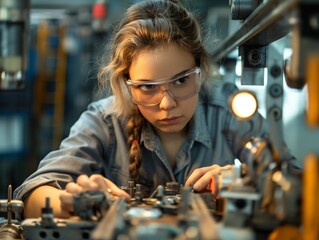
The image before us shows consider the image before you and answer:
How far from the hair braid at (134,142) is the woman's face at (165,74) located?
0.15m

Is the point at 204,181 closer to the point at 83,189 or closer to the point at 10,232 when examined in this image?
the point at 83,189

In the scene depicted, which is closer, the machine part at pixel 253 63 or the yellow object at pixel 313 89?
the yellow object at pixel 313 89

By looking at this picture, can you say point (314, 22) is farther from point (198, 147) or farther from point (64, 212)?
point (198, 147)

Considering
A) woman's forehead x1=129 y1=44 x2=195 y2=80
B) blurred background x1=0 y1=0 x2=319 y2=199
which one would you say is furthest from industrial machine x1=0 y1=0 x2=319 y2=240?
blurred background x1=0 y1=0 x2=319 y2=199

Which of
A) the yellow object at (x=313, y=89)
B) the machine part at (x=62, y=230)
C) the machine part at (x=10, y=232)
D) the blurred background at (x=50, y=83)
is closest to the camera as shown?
the yellow object at (x=313, y=89)

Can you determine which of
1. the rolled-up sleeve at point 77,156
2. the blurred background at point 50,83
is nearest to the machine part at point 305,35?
the rolled-up sleeve at point 77,156

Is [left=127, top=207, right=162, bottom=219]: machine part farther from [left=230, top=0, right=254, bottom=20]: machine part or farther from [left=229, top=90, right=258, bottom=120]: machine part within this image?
[left=230, top=0, right=254, bottom=20]: machine part

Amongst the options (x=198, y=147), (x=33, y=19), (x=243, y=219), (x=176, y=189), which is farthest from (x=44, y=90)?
(x=243, y=219)

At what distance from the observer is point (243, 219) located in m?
1.26

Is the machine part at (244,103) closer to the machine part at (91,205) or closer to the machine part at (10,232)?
the machine part at (91,205)

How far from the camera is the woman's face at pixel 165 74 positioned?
2.09 m

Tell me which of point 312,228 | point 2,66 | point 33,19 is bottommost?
point 312,228

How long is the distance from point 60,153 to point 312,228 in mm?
1350

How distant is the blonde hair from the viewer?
2.19 meters
